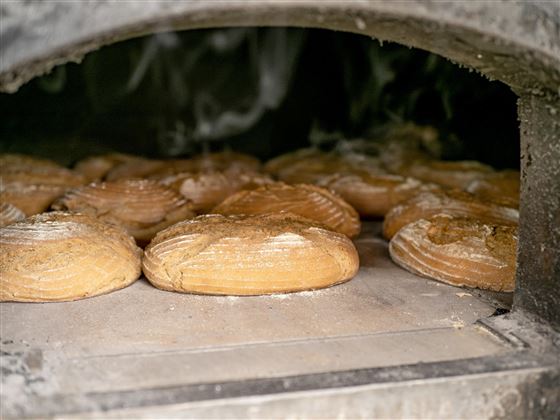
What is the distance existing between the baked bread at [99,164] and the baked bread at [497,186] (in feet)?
6.21

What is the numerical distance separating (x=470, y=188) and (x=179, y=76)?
1.89m

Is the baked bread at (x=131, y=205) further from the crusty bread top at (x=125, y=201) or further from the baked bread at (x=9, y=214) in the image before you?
the baked bread at (x=9, y=214)

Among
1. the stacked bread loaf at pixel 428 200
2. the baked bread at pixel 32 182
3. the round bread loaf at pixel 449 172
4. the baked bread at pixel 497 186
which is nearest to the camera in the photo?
the stacked bread loaf at pixel 428 200

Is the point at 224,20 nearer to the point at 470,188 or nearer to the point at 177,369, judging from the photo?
the point at 177,369

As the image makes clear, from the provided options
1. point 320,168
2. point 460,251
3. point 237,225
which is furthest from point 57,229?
point 320,168

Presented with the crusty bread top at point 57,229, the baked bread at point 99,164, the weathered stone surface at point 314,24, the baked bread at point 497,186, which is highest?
the weathered stone surface at point 314,24

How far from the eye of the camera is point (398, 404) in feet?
4.99

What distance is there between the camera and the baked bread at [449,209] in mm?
2629

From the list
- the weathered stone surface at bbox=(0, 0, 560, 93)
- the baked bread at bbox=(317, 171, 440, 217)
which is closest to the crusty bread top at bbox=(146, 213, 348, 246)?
the baked bread at bbox=(317, 171, 440, 217)

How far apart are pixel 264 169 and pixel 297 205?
1105 millimetres

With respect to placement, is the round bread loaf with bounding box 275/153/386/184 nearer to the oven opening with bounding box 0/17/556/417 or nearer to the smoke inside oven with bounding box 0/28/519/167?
the oven opening with bounding box 0/17/556/417

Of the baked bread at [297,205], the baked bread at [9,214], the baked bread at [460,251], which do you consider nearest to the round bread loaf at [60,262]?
the baked bread at [9,214]

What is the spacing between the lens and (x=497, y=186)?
320 cm

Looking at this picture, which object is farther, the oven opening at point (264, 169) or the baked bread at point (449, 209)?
the baked bread at point (449, 209)
